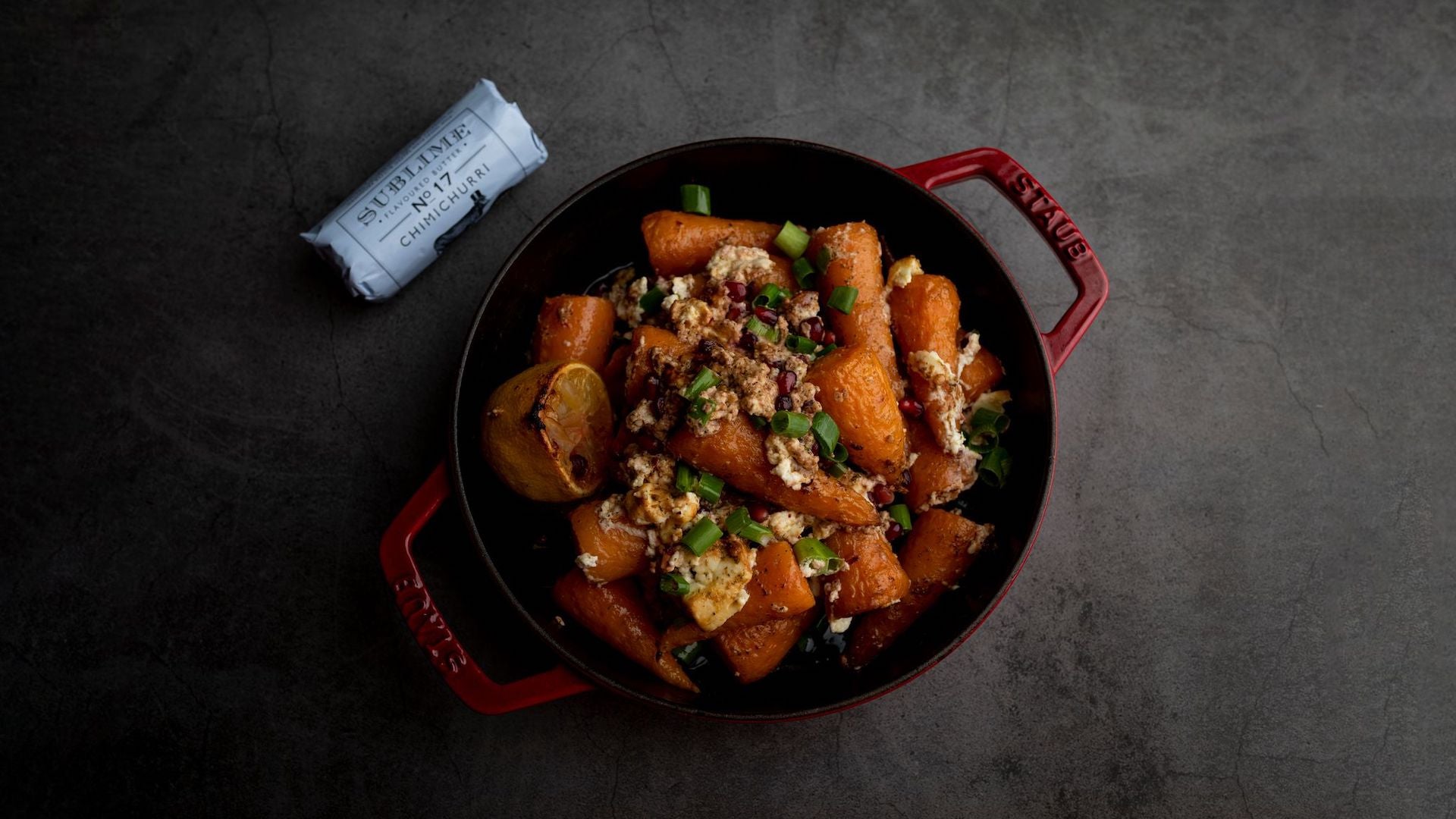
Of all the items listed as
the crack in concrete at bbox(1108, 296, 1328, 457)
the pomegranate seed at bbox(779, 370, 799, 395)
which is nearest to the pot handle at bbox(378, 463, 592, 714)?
the pomegranate seed at bbox(779, 370, 799, 395)

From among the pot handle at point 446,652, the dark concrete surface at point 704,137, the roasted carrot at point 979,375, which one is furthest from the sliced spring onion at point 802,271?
the pot handle at point 446,652

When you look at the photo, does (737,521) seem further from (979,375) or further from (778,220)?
(778,220)

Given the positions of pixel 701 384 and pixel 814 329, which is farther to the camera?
pixel 814 329

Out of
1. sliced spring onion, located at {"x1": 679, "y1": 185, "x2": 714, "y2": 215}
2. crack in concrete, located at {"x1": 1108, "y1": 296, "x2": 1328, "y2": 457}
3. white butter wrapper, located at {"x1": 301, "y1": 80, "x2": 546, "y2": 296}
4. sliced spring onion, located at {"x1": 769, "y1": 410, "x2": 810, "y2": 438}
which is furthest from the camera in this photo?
crack in concrete, located at {"x1": 1108, "y1": 296, "x2": 1328, "y2": 457}

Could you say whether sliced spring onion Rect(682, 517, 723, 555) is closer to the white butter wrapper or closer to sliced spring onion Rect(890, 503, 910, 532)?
sliced spring onion Rect(890, 503, 910, 532)

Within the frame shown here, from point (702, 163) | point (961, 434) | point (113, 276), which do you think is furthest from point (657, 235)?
point (113, 276)

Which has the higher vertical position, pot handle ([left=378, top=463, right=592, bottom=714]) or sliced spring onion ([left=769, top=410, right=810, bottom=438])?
sliced spring onion ([left=769, top=410, right=810, bottom=438])

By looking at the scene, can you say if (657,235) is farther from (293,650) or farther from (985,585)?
(293,650)

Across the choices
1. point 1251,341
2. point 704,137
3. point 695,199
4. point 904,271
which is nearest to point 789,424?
point 904,271
